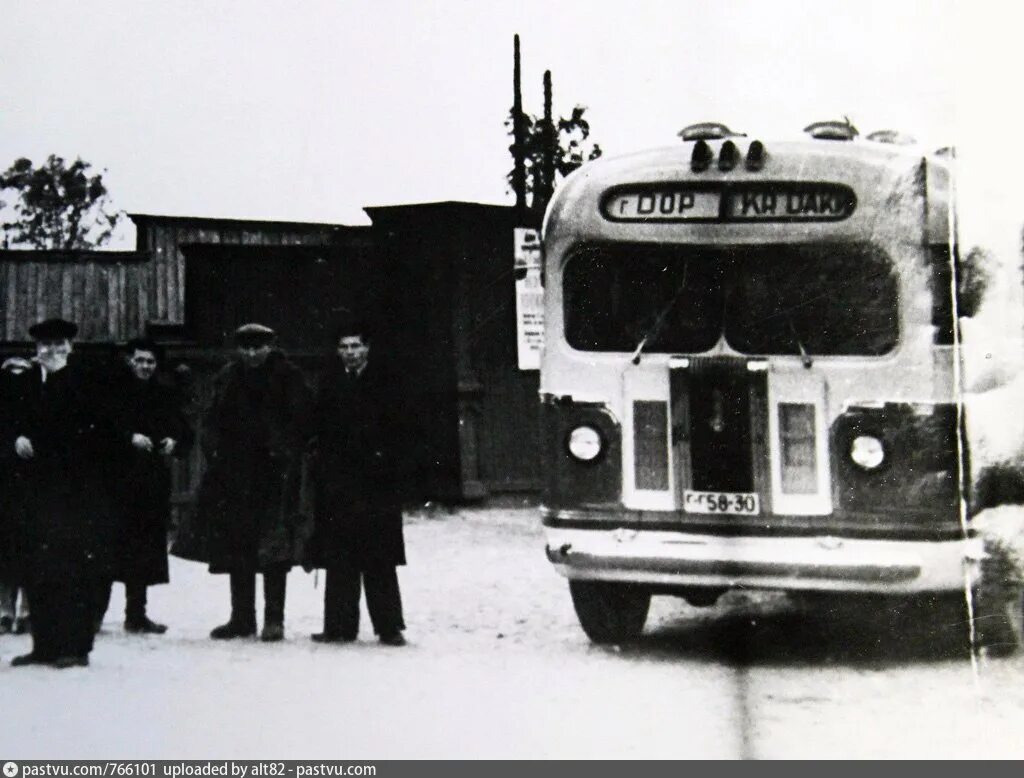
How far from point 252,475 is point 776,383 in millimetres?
2550

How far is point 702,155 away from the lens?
19.4ft

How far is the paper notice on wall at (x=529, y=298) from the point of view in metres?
6.66

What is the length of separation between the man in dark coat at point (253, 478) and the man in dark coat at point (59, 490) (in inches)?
25.7

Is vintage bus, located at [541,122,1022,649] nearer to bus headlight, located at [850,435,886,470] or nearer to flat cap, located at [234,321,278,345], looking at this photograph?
bus headlight, located at [850,435,886,470]

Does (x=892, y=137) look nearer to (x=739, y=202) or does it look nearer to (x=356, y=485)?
(x=739, y=202)

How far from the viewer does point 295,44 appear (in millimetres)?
5965

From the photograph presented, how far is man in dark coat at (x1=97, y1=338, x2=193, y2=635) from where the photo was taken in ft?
21.0

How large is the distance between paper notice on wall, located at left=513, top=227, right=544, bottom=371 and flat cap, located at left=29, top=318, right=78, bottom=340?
2.11 meters

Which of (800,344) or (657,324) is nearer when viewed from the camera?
(800,344)

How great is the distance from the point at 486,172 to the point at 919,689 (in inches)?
113

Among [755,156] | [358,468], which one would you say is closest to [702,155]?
[755,156]

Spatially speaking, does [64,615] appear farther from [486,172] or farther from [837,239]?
[837,239]

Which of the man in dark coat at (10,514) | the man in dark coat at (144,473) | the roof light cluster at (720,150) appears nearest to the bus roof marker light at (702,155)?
the roof light cluster at (720,150)
